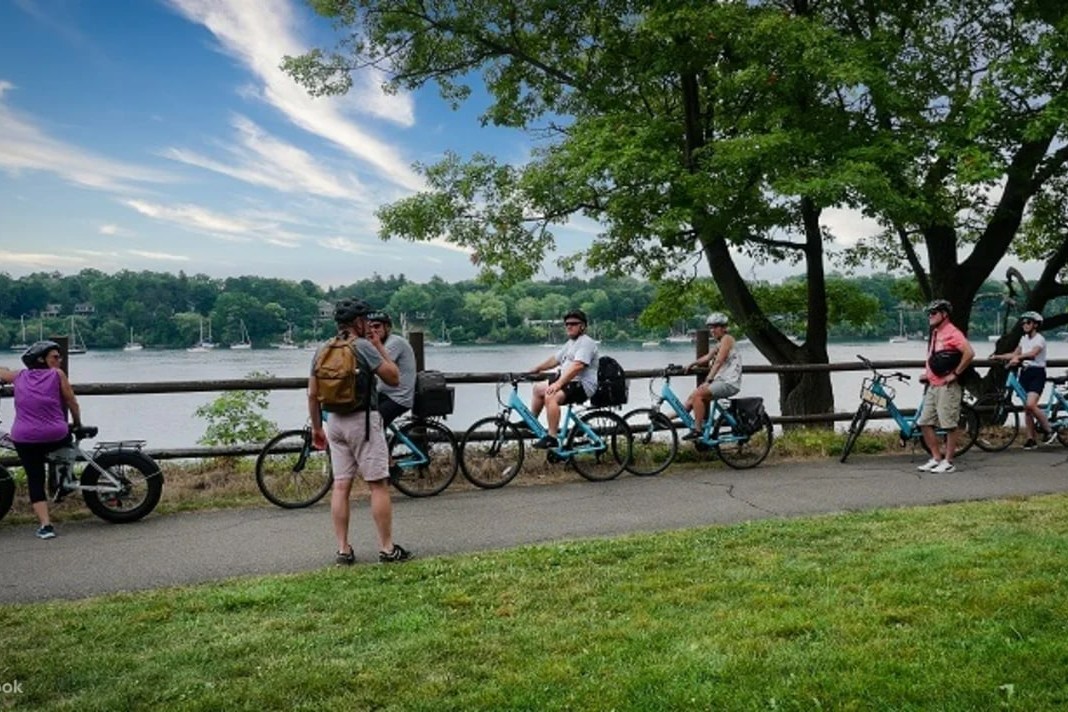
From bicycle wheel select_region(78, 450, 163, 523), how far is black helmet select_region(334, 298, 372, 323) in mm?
2748

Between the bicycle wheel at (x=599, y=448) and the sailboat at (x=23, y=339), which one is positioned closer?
the bicycle wheel at (x=599, y=448)

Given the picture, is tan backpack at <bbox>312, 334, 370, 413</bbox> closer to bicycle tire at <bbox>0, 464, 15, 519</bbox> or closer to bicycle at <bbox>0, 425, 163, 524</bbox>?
bicycle at <bbox>0, 425, 163, 524</bbox>

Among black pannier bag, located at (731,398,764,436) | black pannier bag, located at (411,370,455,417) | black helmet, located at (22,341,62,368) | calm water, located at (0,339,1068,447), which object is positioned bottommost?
calm water, located at (0,339,1068,447)

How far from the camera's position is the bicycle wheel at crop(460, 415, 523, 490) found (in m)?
9.01

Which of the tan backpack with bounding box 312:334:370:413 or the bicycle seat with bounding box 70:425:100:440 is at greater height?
the tan backpack with bounding box 312:334:370:413

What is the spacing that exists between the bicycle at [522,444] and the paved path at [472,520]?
239 mm

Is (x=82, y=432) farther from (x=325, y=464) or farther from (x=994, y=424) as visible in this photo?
(x=994, y=424)

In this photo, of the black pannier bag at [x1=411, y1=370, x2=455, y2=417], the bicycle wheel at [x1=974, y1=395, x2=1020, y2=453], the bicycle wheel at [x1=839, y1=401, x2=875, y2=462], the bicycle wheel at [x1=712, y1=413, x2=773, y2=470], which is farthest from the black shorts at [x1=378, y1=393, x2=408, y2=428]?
the bicycle wheel at [x1=974, y1=395, x2=1020, y2=453]

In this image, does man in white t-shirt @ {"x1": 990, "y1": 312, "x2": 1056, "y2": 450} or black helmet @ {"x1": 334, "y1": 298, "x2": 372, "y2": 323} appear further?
man in white t-shirt @ {"x1": 990, "y1": 312, "x2": 1056, "y2": 450}

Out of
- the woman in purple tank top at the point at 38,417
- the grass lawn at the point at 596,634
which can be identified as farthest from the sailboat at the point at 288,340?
the grass lawn at the point at 596,634

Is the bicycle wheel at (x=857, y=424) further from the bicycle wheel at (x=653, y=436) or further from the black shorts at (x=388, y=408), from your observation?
the black shorts at (x=388, y=408)

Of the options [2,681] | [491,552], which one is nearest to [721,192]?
[491,552]

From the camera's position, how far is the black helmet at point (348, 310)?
20.2 feet

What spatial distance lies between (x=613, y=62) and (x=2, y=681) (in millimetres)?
13467
